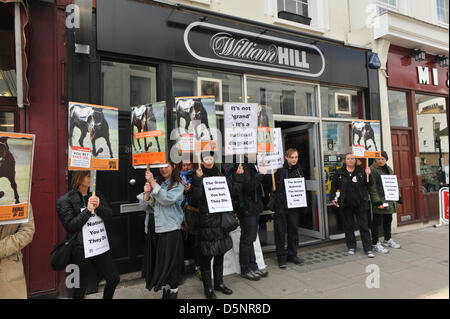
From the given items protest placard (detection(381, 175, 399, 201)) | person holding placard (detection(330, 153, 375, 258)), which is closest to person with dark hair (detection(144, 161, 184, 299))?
person holding placard (detection(330, 153, 375, 258))

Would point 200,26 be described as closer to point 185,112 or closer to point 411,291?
point 185,112

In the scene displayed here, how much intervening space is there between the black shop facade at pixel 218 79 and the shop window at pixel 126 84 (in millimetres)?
16

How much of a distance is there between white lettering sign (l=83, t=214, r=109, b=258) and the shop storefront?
735 cm

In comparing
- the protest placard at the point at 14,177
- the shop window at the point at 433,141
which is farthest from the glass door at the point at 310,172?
the protest placard at the point at 14,177

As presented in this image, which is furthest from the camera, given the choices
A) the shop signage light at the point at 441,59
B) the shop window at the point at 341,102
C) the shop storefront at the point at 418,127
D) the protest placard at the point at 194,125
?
the shop signage light at the point at 441,59

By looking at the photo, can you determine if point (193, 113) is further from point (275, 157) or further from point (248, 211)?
point (275, 157)

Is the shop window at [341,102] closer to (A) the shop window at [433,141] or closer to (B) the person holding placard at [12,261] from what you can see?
(A) the shop window at [433,141]

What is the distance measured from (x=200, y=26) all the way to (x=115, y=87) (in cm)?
189

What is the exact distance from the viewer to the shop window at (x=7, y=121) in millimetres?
3969

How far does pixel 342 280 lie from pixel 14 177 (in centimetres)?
443

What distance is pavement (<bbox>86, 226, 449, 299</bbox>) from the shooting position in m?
3.88

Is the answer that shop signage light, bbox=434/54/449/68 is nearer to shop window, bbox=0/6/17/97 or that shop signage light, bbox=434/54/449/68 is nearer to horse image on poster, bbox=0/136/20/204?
shop window, bbox=0/6/17/97

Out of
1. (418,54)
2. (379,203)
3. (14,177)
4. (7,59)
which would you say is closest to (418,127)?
(418,54)

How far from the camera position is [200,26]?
5102 mm
